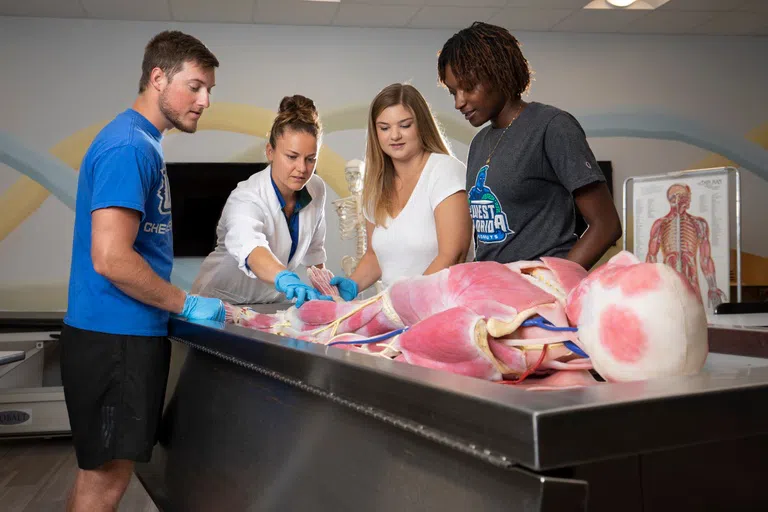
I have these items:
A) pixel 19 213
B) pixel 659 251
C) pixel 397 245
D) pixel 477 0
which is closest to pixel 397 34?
pixel 477 0

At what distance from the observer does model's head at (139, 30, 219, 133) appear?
1892mm

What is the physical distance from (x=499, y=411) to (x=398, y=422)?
164 millimetres

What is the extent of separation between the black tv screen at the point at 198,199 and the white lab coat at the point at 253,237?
121 inches

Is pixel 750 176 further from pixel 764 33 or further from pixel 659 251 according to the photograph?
pixel 659 251

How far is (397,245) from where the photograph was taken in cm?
209

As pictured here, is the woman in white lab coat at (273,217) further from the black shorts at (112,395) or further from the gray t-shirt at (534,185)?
the gray t-shirt at (534,185)

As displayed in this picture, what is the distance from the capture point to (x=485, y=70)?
1.85m

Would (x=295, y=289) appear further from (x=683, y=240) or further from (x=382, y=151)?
(x=683, y=240)

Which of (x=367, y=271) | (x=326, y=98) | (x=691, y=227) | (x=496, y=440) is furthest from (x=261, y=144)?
(x=496, y=440)

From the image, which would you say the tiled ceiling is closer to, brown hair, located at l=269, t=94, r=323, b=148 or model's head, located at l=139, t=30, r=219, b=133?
brown hair, located at l=269, t=94, r=323, b=148

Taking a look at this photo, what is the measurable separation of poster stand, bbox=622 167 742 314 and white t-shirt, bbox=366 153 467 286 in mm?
2981

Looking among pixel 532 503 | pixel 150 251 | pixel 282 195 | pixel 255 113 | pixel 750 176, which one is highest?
pixel 255 113

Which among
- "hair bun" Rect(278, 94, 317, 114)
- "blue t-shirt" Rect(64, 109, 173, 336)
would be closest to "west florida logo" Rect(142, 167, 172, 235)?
"blue t-shirt" Rect(64, 109, 173, 336)

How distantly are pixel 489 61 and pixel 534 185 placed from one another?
13.5 inches
